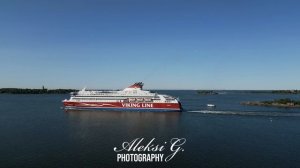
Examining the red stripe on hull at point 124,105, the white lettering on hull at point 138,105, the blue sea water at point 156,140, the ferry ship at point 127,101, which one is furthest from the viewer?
the white lettering on hull at point 138,105

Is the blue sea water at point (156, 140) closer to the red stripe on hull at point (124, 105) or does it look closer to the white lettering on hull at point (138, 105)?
the red stripe on hull at point (124, 105)

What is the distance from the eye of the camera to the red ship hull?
257ft

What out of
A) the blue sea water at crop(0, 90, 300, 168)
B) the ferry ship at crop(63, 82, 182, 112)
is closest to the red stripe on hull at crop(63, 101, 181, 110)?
the ferry ship at crop(63, 82, 182, 112)

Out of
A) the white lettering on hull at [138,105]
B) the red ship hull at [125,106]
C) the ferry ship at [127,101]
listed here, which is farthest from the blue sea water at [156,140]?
the white lettering on hull at [138,105]

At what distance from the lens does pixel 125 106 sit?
81438 mm

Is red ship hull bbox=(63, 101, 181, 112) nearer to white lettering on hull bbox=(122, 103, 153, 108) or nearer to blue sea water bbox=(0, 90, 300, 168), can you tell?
white lettering on hull bbox=(122, 103, 153, 108)

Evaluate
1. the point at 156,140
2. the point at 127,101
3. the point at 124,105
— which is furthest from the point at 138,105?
the point at 156,140

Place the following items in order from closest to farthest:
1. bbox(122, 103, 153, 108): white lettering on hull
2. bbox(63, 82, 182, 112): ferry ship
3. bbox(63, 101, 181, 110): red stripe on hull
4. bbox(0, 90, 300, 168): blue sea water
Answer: bbox(0, 90, 300, 168): blue sea water, bbox(63, 101, 181, 110): red stripe on hull, bbox(63, 82, 182, 112): ferry ship, bbox(122, 103, 153, 108): white lettering on hull

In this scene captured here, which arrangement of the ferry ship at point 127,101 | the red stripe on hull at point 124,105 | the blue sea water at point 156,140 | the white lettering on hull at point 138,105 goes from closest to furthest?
the blue sea water at point 156,140 → the red stripe on hull at point 124,105 → the ferry ship at point 127,101 → the white lettering on hull at point 138,105

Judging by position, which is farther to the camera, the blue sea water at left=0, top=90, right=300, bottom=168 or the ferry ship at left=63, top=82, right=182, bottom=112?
the ferry ship at left=63, top=82, right=182, bottom=112

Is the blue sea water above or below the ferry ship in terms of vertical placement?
below

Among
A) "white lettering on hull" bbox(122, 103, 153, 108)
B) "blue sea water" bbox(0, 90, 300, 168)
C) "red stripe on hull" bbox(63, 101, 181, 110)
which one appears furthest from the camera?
"white lettering on hull" bbox(122, 103, 153, 108)

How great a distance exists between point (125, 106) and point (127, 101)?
4.98 ft

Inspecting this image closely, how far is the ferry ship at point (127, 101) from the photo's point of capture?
78875 millimetres
